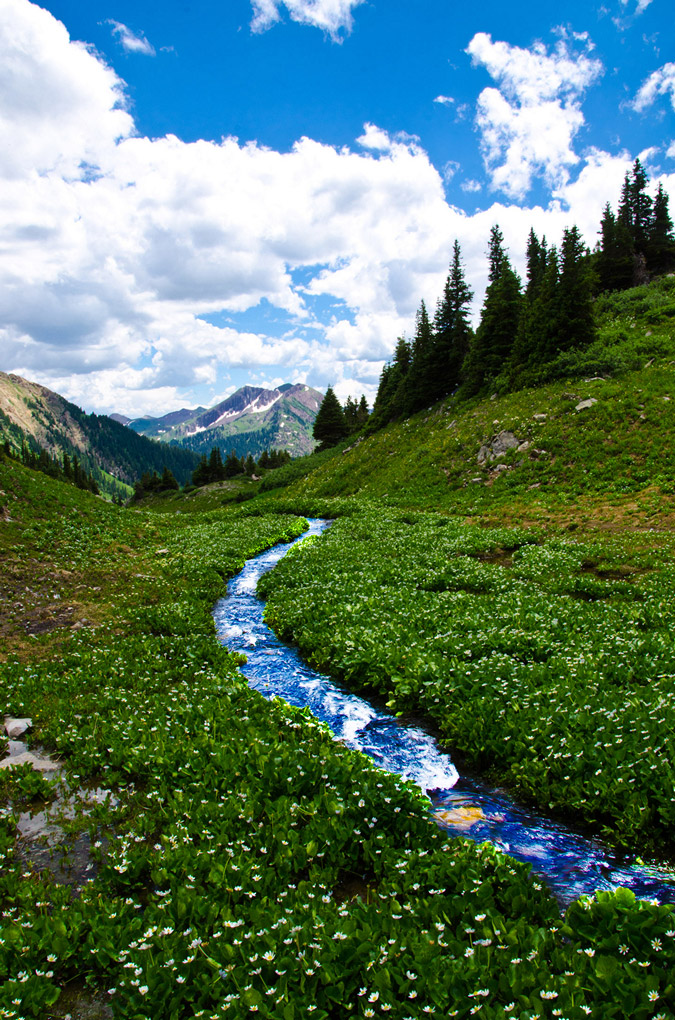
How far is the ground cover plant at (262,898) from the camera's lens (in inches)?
158

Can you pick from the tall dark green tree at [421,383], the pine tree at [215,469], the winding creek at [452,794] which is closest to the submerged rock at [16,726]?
the winding creek at [452,794]

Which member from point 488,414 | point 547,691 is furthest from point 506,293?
point 547,691

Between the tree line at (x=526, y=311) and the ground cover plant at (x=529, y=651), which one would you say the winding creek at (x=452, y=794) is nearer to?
the ground cover plant at (x=529, y=651)

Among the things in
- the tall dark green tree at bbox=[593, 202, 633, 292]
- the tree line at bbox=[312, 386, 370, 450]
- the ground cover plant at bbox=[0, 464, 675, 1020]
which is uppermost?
the tall dark green tree at bbox=[593, 202, 633, 292]

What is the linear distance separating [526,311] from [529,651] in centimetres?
4617

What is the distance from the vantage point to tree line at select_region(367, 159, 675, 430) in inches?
1665

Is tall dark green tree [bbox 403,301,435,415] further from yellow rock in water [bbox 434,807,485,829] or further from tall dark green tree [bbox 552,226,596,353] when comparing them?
yellow rock in water [bbox 434,807,485,829]

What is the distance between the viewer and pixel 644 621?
12312 mm

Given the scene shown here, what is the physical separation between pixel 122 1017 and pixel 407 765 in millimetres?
5433

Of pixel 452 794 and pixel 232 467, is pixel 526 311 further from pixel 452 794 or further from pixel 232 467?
pixel 232 467

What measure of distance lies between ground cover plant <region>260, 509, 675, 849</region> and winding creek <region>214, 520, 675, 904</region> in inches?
15.3

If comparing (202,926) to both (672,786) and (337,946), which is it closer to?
(337,946)

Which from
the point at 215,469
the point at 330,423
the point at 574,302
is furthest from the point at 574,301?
the point at 215,469

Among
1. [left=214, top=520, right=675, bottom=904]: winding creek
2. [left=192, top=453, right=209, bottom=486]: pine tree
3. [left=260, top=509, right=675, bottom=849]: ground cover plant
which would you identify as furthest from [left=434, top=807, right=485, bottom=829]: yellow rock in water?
[left=192, top=453, right=209, bottom=486]: pine tree
